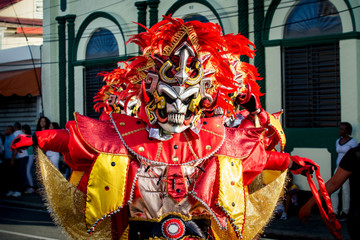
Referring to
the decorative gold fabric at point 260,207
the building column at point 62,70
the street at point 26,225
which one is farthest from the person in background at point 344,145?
the building column at point 62,70

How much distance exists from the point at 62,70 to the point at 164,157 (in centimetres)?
1148

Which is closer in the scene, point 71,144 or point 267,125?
point 71,144

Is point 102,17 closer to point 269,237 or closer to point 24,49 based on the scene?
point 24,49

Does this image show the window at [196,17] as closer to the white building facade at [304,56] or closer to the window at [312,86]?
the white building facade at [304,56]

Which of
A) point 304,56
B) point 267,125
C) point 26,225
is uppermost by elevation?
point 304,56

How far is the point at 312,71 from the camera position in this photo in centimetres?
Answer: 898

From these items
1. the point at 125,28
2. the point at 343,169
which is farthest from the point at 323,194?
the point at 125,28

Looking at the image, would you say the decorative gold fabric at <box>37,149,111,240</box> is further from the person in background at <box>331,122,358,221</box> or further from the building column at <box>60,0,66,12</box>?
the building column at <box>60,0,66,12</box>

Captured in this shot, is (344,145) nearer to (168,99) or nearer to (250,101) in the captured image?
(250,101)

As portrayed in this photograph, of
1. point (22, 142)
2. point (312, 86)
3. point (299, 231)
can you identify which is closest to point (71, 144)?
point (22, 142)

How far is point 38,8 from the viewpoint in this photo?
22.9m

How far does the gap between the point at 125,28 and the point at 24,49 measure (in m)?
4.87

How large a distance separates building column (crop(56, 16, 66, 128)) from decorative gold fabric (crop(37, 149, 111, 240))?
35.6 ft

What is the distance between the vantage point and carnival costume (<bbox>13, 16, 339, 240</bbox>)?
129 inches
